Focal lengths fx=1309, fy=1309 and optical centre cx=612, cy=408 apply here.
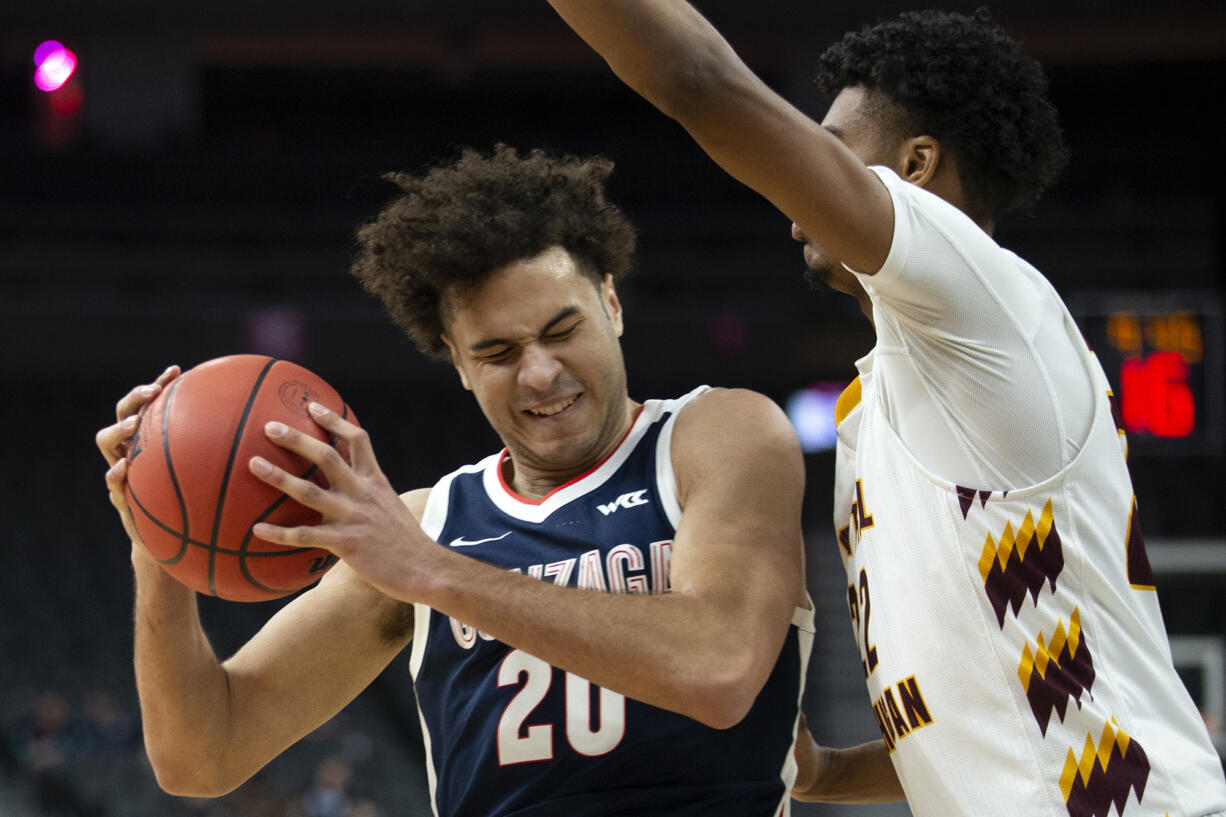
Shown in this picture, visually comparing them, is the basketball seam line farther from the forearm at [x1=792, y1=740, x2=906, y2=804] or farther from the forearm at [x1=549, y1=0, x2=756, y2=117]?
the forearm at [x1=792, y1=740, x2=906, y2=804]

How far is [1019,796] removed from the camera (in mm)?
2154

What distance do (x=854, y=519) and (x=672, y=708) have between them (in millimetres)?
589

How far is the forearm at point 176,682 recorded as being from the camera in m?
2.67

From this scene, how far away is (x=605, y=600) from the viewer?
7.22 feet

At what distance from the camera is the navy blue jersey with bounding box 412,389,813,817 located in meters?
2.48

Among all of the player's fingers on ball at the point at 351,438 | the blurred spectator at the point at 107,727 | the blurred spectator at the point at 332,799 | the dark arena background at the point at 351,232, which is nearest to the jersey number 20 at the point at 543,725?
the player's fingers on ball at the point at 351,438

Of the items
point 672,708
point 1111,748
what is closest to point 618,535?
point 672,708

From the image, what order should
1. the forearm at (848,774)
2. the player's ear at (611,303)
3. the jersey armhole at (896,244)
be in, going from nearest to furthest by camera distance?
1. the jersey armhole at (896,244)
2. the player's ear at (611,303)
3. the forearm at (848,774)

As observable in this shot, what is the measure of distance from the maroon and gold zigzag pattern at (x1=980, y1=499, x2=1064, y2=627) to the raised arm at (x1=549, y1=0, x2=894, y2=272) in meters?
0.64

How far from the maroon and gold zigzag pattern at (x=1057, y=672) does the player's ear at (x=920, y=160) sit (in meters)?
0.91

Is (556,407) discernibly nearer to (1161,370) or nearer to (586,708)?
(586,708)

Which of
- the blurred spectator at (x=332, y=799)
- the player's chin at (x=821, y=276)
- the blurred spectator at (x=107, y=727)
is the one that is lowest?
the blurred spectator at (x=332, y=799)

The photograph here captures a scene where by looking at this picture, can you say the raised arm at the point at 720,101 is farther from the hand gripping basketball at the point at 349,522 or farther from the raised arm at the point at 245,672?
the raised arm at the point at 245,672

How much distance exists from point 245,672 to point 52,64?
13306 millimetres
